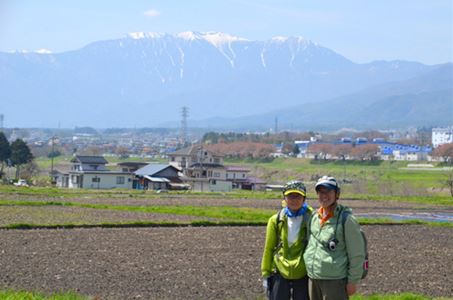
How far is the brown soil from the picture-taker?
10945 millimetres

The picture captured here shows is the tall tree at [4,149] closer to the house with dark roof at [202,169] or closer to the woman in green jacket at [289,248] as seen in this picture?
the house with dark roof at [202,169]

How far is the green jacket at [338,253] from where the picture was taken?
6102 millimetres

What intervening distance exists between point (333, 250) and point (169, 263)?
306 inches

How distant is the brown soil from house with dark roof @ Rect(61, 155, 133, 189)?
40025 millimetres

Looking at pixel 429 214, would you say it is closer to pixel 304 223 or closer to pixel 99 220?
pixel 99 220

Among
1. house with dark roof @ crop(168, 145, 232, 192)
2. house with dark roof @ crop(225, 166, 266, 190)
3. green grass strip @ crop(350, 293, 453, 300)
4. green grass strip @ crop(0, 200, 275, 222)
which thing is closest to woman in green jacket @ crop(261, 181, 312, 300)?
green grass strip @ crop(350, 293, 453, 300)

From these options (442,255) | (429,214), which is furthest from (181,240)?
(429,214)

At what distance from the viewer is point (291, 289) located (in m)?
6.54

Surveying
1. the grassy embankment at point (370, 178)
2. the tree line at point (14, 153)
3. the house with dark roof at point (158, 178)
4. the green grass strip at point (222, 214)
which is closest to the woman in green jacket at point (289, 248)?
the green grass strip at point (222, 214)

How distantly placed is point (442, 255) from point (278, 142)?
449ft

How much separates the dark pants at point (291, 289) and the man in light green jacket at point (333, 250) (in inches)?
9.4

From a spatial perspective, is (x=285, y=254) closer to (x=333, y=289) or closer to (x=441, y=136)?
(x=333, y=289)

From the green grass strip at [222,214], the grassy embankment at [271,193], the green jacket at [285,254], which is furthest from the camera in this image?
the grassy embankment at [271,193]

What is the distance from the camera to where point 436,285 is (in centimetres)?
1199
